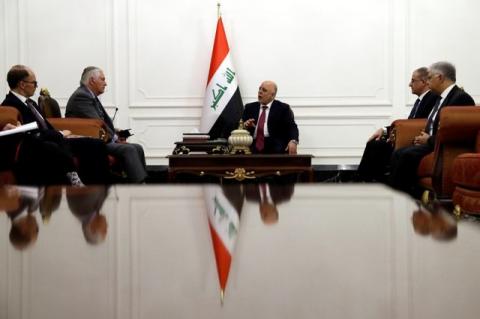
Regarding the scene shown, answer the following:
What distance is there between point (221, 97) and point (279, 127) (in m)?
A: 0.80

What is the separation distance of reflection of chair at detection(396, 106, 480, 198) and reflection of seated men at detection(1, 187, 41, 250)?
9.04 feet

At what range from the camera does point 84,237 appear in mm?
839

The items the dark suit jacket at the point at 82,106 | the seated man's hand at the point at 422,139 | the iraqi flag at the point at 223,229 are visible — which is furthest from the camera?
the dark suit jacket at the point at 82,106

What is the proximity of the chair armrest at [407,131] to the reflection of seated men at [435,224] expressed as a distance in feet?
11.9

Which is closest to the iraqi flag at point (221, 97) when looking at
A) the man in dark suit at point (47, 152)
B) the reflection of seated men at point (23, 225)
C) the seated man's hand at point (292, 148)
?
the seated man's hand at point (292, 148)

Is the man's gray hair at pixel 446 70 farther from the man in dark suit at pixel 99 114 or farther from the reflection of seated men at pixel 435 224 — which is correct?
the reflection of seated men at pixel 435 224

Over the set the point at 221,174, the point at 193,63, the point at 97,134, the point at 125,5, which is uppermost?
the point at 125,5

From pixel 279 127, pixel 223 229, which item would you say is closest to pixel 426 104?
pixel 279 127

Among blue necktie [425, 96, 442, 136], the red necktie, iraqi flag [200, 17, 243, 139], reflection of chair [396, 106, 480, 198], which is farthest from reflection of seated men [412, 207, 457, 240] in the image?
iraqi flag [200, 17, 243, 139]

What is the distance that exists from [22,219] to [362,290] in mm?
744

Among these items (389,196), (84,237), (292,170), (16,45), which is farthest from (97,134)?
(84,237)

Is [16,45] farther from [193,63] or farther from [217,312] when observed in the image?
[217,312]

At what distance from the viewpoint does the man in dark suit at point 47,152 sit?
13.0 feet

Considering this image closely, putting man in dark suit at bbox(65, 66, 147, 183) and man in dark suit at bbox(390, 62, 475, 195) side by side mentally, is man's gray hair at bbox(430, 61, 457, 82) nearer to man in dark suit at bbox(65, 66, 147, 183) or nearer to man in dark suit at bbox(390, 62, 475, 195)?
man in dark suit at bbox(390, 62, 475, 195)
